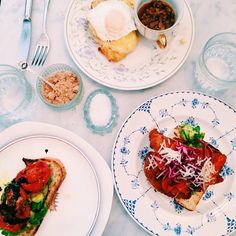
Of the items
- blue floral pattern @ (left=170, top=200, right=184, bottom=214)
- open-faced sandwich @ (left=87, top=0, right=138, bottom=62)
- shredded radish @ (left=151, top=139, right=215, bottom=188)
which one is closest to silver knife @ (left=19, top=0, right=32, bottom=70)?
open-faced sandwich @ (left=87, top=0, right=138, bottom=62)

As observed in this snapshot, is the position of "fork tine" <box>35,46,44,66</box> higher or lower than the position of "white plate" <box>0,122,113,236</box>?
higher

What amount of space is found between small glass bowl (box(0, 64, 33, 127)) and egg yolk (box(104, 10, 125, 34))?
0.41 metres

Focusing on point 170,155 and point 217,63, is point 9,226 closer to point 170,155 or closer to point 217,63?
point 170,155

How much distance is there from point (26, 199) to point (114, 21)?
0.77 m

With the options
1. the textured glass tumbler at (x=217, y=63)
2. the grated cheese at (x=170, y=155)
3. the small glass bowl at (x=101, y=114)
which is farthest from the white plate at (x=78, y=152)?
the textured glass tumbler at (x=217, y=63)

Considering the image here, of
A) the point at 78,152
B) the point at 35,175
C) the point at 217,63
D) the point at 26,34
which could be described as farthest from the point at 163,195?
the point at 26,34

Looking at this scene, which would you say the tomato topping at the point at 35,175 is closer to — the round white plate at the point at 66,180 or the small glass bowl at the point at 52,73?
the round white plate at the point at 66,180

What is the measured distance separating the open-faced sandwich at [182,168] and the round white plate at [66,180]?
23cm

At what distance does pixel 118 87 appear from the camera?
1484 mm

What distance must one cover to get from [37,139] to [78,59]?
1.20 ft

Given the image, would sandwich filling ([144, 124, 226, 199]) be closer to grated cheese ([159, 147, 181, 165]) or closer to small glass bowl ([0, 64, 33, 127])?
grated cheese ([159, 147, 181, 165])

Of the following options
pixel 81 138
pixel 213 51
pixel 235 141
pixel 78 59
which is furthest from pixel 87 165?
pixel 213 51

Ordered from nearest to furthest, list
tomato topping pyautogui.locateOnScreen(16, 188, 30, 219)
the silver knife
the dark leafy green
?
1. tomato topping pyautogui.locateOnScreen(16, 188, 30, 219)
2. the dark leafy green
3. the silver knife

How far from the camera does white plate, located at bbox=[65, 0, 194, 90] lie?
4.89ft
